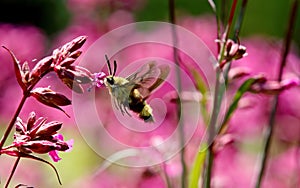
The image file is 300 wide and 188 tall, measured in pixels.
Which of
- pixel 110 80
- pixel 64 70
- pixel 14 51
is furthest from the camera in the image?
pixel 14 51

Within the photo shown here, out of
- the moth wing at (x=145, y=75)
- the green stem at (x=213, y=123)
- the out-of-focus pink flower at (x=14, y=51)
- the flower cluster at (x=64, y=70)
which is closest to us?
the flower cluster at (x=64, y=70)

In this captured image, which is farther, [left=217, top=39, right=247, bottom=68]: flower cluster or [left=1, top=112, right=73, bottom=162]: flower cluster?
[left=217, top=39, right=247, bottom=68]: flower cluster

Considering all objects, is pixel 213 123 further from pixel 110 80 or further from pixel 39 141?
pixel 39 141

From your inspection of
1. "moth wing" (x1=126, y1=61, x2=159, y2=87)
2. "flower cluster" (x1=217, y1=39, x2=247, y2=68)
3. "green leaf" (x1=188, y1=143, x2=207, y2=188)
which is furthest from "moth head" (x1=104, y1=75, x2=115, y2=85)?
"green leaf" (x1=188, y1=143, x2=207, y2=188)

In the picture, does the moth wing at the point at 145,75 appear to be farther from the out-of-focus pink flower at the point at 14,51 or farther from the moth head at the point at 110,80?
the out-of-focus pink flower at the point at 14,51

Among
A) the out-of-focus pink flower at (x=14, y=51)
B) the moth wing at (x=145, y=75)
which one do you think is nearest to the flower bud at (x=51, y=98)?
the moth wing at (x=145, y=75)

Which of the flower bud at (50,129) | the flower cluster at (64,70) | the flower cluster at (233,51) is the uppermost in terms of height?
the flower cluster at (64,70)

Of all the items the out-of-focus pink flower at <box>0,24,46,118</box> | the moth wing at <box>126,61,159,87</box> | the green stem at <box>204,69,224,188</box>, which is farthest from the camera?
the out-of-focus pink flower at <box>0,24,46,118</box>

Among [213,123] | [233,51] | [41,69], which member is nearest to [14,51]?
[213,123]

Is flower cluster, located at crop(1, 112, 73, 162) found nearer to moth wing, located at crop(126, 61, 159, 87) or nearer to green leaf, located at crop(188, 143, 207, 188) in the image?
moth wing, located at crop(126, 61, 159, 87)

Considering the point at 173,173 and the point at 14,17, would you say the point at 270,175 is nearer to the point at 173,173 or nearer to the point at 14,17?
Answer: the point at 173,173

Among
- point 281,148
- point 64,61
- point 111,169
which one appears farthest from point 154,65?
point 281,148
